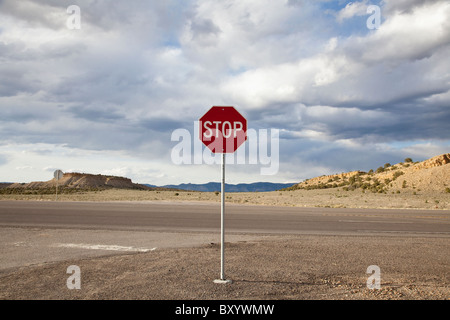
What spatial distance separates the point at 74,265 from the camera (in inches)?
294

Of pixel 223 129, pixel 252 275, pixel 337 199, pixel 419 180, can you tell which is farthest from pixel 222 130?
pixel 419 180

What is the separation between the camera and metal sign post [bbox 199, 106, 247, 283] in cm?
610

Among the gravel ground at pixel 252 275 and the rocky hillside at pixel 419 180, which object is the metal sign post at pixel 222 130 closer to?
the gravel ground at pixel 252 275

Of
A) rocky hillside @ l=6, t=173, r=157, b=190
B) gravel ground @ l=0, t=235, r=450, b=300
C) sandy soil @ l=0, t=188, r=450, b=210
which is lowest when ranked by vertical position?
gravel ground @ l=0, t=235, r=450, b=300

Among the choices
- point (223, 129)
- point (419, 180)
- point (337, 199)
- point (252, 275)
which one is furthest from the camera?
point (419, 180)

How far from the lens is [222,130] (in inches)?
241

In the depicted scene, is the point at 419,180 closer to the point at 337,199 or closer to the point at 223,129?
the point at 337,199

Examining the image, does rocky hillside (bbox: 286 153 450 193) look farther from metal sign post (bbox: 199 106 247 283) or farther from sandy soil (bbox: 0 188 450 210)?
metal sign post (bbox: 199 106 247 283)

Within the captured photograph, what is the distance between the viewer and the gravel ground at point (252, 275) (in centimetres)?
563

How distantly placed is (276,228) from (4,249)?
940cm

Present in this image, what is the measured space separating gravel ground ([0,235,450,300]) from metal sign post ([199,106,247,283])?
0.74 metres

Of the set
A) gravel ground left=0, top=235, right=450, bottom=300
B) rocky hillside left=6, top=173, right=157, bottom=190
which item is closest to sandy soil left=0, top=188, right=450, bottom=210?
gravel ground left=0, top=235, right=450, bottom=300

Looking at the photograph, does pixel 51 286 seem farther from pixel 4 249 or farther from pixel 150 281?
pixel 4 249

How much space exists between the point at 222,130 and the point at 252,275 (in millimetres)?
2826
